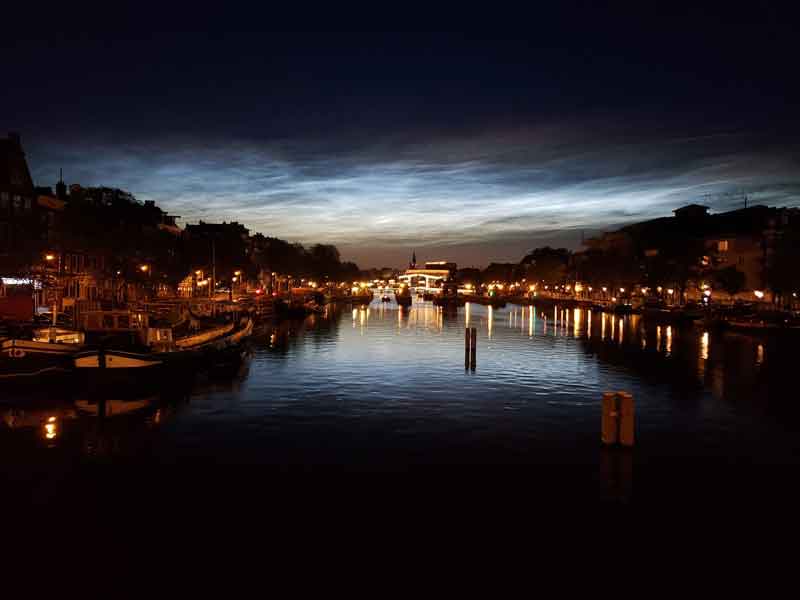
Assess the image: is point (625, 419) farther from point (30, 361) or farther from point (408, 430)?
point (30, 361)

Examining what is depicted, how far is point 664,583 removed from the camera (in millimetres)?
10500

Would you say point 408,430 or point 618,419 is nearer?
point 618,419

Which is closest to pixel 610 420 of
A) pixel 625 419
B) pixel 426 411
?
pixel 625 419

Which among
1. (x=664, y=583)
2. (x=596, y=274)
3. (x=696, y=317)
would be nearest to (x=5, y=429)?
(x=664, y=583)

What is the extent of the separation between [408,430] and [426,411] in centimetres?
324

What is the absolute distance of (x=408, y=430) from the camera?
67.1 feet

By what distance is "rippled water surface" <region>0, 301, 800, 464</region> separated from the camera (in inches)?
719

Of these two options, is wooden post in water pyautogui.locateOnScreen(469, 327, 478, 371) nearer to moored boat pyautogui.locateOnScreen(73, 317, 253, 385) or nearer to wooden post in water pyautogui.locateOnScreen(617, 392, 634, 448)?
moored boat pyautogui.locateOnScreen(73, 317, 253, 385)

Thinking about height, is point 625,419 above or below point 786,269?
below

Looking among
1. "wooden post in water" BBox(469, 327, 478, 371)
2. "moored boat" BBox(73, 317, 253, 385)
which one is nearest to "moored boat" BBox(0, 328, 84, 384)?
"moored boat" BBox(73, 317, 253, 385)

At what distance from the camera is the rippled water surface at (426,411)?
59.9 feet

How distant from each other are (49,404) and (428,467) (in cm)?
1697

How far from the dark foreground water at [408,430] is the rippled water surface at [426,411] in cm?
10

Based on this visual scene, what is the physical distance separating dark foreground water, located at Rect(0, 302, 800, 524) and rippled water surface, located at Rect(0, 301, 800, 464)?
0.33ft
